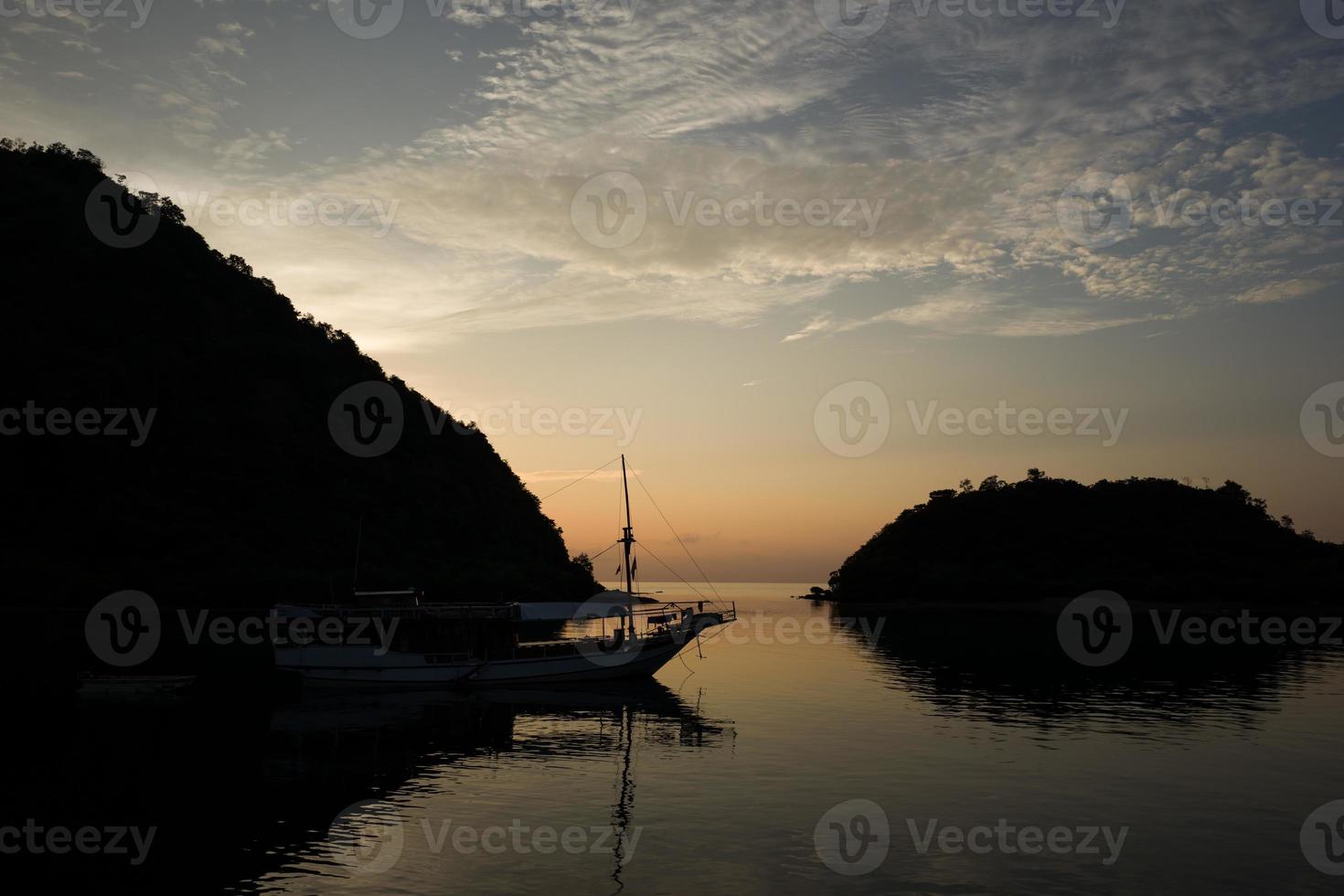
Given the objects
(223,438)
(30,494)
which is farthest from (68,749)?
(223,438)

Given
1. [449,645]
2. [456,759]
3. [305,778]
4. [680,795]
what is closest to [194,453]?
[449,645]

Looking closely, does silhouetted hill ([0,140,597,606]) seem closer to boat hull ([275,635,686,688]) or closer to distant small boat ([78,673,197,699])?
boat hull ([275,635,686,688])

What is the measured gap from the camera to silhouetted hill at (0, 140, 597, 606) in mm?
97750

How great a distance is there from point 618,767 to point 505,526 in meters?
129

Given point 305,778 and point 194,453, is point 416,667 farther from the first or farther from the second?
point 194,453

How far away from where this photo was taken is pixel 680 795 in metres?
→ 28.7

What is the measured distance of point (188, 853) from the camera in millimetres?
21328

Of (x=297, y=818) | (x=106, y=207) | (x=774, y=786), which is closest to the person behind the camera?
(x=297, y=818)

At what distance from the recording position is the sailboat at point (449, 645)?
5331cm

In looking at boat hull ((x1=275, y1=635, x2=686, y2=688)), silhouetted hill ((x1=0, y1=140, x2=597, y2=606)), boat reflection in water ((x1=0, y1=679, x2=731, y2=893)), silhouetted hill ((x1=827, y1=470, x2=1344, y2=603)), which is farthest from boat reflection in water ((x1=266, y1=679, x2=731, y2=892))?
silhouetted hill ((x1=827, y1=470, x2=1344, y2=603))

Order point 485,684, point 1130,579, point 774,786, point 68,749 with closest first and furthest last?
point 774,786, point 68,749, point 485,684, point 1130,579

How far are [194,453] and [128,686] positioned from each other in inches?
3227

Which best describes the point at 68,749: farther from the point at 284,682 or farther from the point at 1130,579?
the point at 1130,579

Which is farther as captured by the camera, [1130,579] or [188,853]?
[1130,579]
